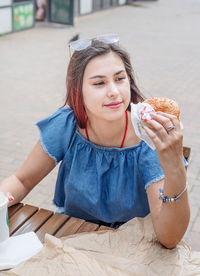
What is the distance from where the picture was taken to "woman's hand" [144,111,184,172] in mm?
1504

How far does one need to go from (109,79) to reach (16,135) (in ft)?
12.0

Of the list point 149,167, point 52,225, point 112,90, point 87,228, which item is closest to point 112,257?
point 87,228

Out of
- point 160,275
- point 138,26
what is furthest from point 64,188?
point 138,26

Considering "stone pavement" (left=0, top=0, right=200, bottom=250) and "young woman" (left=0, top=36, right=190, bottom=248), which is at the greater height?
"young woman" (left=0, top=36, right=190, bottom=248)

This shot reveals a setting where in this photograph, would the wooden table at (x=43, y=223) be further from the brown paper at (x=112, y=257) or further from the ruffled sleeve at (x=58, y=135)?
the ruffled sleeve at (x=58, y=135)

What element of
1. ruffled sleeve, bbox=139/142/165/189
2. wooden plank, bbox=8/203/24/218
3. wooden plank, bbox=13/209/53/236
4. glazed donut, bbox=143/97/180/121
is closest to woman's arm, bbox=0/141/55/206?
wooden plank, bbox=8/203/24/218

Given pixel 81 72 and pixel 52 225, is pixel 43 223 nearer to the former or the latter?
pixel 52 225

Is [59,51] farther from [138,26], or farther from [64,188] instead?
[64,188]

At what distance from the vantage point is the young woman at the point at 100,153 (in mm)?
1889

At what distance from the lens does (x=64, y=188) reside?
7.49ft

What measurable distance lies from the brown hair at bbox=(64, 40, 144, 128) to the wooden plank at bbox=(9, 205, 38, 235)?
0.52 metres

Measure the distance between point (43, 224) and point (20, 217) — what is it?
0.42 ft

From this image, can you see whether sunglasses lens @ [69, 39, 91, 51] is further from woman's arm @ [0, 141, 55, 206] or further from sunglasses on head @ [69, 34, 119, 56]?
woman's arm @ [0, 141, 55, 206]

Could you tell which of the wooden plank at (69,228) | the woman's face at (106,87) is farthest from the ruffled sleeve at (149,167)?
the wooden plank at (69,228)
